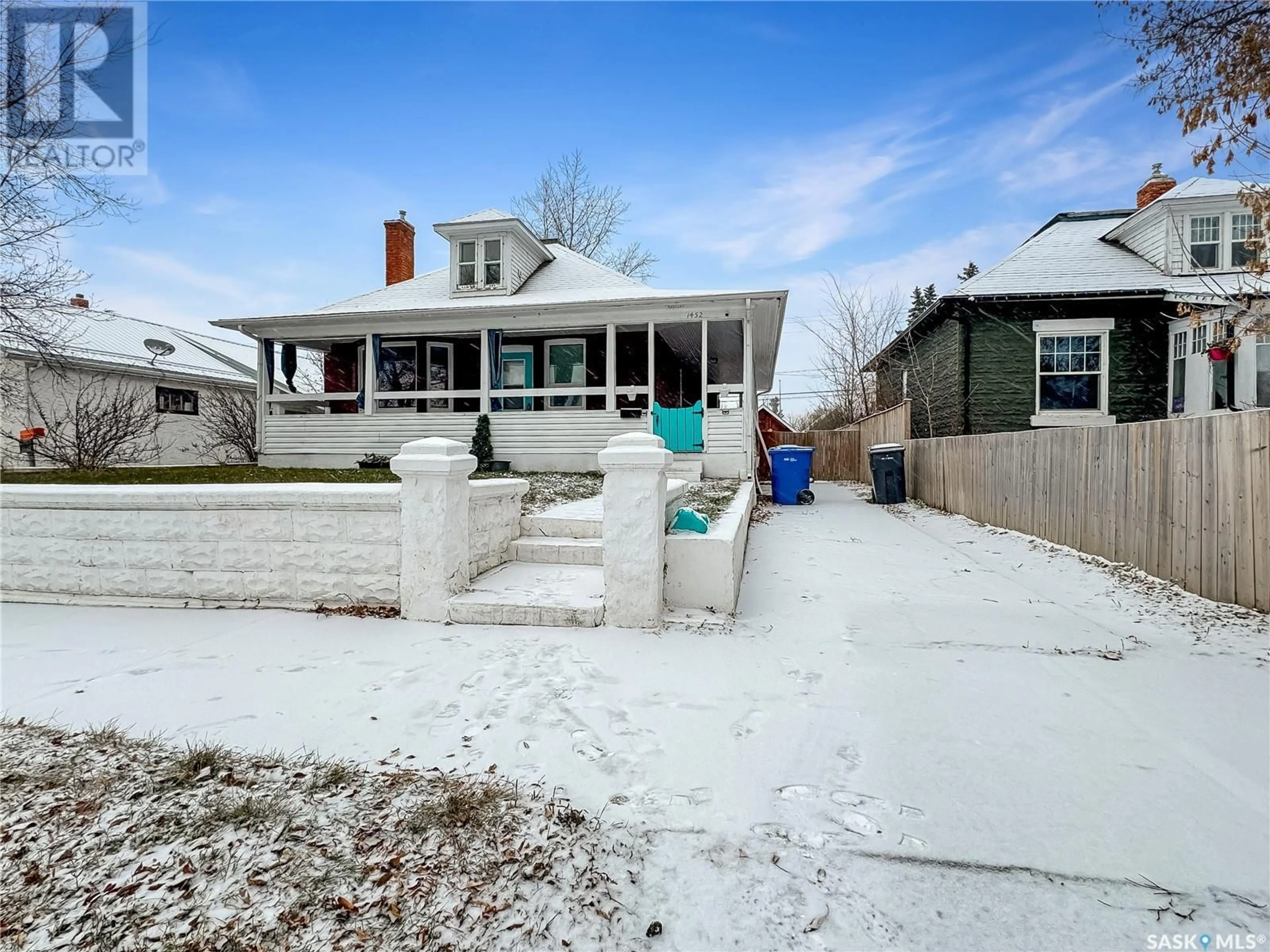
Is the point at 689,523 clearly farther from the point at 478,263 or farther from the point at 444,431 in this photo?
the point at 478,263

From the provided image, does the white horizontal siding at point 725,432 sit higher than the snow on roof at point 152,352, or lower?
lower

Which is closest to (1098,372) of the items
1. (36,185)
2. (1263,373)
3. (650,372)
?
(1263,373)

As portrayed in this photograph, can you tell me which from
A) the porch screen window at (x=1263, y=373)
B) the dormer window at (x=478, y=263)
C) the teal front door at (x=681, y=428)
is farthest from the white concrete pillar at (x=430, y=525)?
the porch screen window at (x=1263, y=373)

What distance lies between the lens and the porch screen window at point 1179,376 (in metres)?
11.8

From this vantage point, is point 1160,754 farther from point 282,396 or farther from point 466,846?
point 282,396

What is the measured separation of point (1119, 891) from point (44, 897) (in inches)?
119

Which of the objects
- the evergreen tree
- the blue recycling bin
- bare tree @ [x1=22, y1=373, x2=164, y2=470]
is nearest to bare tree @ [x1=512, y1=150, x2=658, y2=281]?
the evergreen tree

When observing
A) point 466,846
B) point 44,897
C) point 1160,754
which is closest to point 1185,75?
point 1160,754

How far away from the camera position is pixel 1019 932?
1504 mm

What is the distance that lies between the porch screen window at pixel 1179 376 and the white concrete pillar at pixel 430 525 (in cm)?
1467

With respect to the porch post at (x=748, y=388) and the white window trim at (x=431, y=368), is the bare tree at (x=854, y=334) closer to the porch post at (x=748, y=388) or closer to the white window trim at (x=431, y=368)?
the porch post at (x=748, y=388)

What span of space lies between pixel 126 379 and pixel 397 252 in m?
8.10

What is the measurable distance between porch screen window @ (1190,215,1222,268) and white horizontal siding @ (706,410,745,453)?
10750 mm

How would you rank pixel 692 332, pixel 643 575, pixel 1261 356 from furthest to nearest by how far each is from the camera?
pixel 692 332, pixel 1261 356, pixel 643 575
